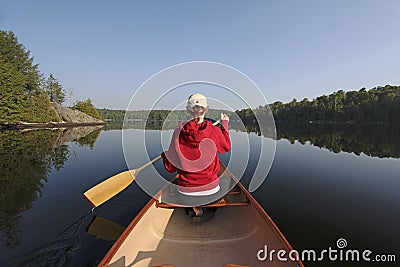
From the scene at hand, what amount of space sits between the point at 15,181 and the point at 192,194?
965 centimetres

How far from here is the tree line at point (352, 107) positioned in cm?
6051

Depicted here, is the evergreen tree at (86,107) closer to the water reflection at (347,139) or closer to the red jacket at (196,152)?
Result: the water reflection at (347,139)

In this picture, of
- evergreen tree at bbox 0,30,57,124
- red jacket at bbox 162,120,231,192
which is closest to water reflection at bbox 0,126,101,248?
red jacket at bbox 162,120,231,192

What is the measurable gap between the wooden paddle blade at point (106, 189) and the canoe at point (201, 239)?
166 centimetres

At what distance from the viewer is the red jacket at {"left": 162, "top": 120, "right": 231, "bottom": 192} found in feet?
9.52

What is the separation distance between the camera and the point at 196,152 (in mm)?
3008

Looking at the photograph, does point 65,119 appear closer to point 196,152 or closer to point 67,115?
point 67,115

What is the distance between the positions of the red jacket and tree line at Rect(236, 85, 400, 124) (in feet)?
251

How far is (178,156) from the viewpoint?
10.2ft

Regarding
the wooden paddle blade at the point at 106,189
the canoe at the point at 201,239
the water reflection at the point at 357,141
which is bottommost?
the canoe at the point at 201,239

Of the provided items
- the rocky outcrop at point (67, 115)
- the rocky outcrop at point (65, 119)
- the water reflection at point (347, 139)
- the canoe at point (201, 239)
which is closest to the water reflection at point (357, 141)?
the water reflection at point (347, 139)

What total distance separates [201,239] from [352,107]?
80.1 metres

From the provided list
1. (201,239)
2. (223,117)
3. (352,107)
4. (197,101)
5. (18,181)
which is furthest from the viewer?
(352,107)

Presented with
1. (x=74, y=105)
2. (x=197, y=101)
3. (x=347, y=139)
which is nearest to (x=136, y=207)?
(x=197, y=101)
